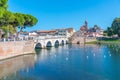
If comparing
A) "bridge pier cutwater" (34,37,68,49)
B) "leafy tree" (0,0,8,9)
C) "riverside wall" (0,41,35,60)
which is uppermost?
"leafy tree" (0,0,8,9)

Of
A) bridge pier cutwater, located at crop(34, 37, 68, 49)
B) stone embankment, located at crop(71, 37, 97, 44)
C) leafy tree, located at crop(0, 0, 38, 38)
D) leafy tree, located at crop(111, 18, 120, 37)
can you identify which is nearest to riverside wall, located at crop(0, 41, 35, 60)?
leafy tree, located at crop(0, 0, 38, 38)

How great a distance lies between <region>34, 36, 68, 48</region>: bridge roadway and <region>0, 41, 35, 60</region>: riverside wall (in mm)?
26507

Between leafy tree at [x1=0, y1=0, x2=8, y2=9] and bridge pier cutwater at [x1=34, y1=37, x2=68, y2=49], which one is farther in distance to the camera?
bridge pier cutwater at [x1=34, y1=37, x2=68, y2=49]

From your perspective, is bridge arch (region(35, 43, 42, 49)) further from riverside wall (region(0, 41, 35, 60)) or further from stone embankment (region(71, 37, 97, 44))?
stone embankment (region(71, 37, 97, 44))

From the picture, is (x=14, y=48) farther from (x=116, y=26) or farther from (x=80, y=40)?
(x=116, y=26)

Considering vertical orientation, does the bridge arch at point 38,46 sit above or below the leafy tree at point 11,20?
below

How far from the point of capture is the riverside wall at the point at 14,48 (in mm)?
56944

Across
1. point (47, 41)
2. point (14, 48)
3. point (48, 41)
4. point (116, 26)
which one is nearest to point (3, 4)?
point (14, 48)

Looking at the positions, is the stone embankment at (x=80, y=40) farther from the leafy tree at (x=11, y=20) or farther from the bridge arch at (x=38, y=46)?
the leafy tree at (x=11, y=20)

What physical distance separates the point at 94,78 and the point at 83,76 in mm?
2099

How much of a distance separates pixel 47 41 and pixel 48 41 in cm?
376

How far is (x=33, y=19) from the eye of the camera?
8050cm

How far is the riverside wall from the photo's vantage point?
56944 millimetres

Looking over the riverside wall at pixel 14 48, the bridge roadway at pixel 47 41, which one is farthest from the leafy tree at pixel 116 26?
the riverside wall at pixel 14 48
